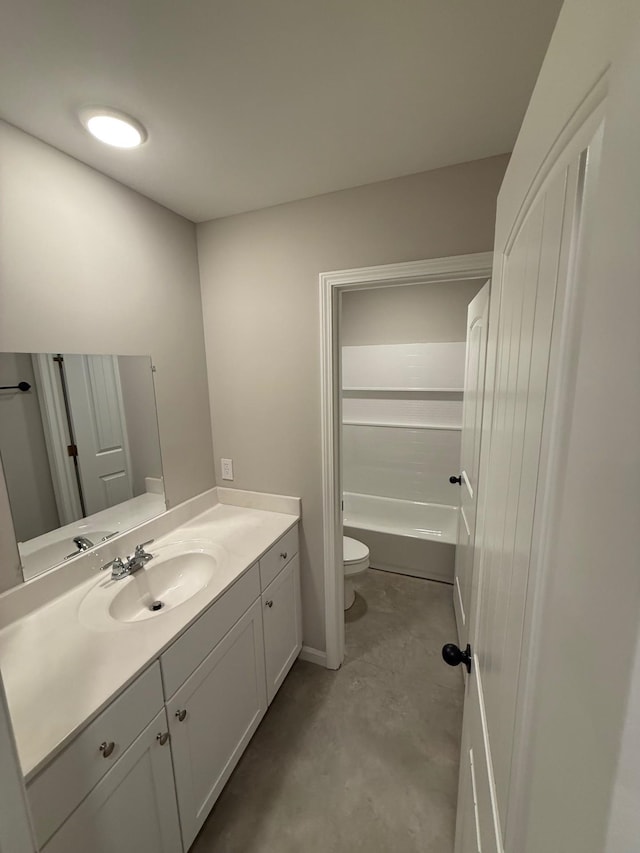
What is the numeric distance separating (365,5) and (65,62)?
0.77m

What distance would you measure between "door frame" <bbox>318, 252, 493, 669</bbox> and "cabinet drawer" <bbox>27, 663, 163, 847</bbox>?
100 centimetres

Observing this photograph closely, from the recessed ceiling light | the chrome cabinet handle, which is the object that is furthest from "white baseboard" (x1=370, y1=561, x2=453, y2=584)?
the recessed ceiling light

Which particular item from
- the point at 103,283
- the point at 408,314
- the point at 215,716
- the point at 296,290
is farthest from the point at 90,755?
the point at 408,314

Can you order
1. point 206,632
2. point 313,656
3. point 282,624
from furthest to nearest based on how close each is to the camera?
point 313,656
point 282,624
point 206,632

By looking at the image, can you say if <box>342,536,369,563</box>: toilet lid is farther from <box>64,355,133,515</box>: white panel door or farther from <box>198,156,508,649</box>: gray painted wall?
<box>64,355,133,515</box>: white panel door

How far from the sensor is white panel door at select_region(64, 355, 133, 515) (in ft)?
4.28

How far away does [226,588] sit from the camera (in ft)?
4.12

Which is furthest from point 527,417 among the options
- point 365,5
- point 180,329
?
point 180,329

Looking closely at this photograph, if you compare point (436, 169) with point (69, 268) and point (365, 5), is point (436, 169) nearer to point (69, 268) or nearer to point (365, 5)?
point (365, 5)

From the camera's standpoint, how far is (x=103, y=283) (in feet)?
4.47

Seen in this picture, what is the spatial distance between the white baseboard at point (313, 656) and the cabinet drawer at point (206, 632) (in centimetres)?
77

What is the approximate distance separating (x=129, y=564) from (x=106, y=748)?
0.63 meters

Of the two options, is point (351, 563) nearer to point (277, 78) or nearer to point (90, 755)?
point (90, 755)

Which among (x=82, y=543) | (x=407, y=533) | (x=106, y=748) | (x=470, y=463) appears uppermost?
(x=470, y=463)
